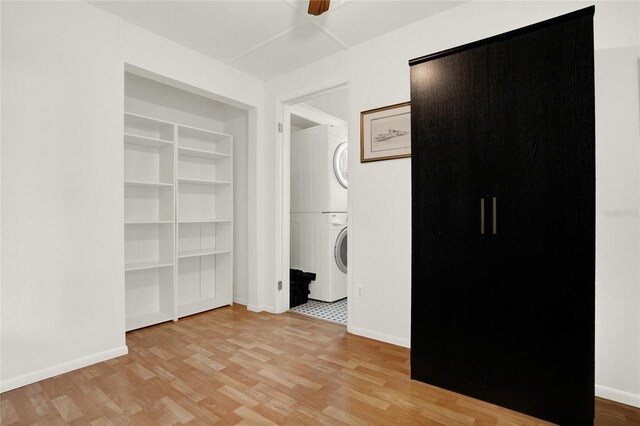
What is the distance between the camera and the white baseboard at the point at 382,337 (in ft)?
8.18

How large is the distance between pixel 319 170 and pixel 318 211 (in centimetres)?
48

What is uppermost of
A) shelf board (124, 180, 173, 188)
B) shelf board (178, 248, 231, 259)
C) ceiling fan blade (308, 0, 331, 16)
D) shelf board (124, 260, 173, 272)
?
ceiling fan blade (308, 0, 331, 16)

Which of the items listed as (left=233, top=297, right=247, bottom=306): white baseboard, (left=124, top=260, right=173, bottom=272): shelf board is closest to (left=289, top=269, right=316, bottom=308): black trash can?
(left=233, top=297, right=247, bottom=306): white baseboard

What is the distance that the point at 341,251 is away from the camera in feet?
12.9

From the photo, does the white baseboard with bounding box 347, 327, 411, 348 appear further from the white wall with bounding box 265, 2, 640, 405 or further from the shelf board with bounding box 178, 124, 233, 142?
the shelf board with bounding box 178, 124, 233, 142

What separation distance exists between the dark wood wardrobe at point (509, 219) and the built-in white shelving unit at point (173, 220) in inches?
89.5

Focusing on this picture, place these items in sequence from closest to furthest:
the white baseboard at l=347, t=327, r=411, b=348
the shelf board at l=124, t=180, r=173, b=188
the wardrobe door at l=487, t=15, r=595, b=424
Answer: the wardrobe door at l=487, t=15, r=595, b=424
the white baseboard at l=347, t=327, r=411, b=348
the shelf board at l=124, t=180, r=173, b=188

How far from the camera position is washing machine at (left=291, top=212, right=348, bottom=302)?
12.4ft

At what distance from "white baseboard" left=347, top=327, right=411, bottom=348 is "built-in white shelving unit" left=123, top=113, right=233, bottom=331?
5.15 feet

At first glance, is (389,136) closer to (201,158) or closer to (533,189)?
(533,189)

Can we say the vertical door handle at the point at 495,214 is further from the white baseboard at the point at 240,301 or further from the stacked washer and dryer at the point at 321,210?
the white baseboard at the point at 240,301

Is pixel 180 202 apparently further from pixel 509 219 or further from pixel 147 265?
pixel 509 219

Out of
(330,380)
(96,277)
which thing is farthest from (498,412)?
(96,277)

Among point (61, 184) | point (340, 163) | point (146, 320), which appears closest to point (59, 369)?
point (146, 320)
